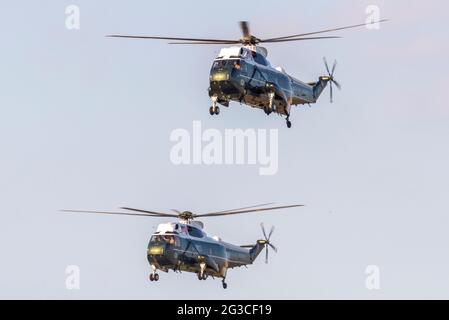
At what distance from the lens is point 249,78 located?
5719 inches

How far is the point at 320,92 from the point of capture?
161m

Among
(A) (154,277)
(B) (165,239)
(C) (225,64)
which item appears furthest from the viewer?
(A) (154,277)

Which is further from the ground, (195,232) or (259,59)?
(259,59)

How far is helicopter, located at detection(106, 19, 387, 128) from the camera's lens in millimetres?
143500

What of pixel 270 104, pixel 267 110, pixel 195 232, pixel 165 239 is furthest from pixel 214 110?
pixel 195 232

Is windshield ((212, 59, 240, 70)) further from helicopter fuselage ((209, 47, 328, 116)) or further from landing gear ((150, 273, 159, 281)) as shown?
landing gear ((150, 273, 159, 281))

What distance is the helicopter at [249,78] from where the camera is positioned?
144 metres

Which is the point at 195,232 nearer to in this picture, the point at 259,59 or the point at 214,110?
the point at 214,110

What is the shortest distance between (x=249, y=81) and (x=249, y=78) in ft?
0.93
